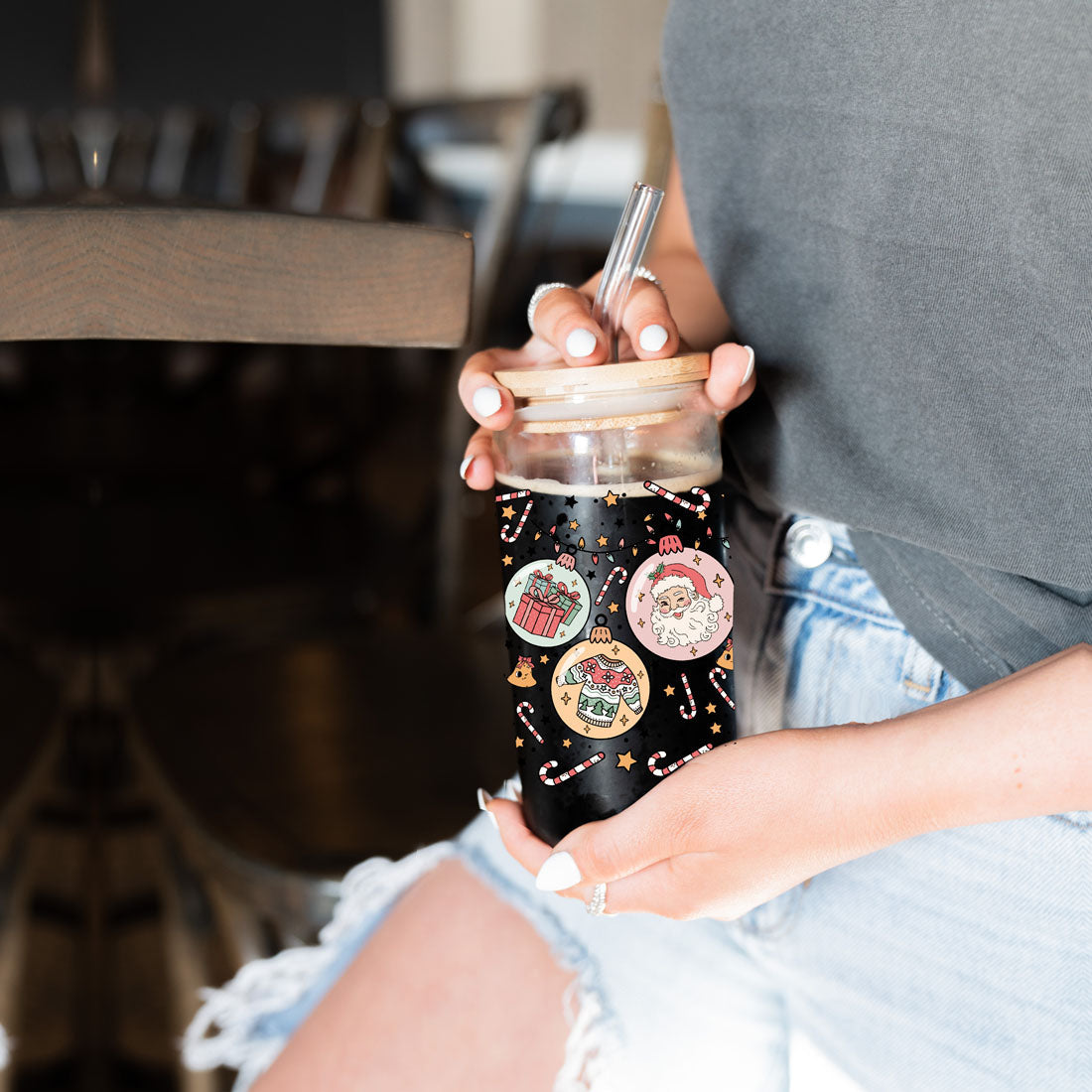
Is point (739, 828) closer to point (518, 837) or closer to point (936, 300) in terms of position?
point (518, 837)

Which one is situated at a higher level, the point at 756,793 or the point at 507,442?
the point at 507,442

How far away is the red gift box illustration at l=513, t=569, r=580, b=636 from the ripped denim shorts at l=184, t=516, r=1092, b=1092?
149mm

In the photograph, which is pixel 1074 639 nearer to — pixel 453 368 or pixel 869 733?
pixel 869 733

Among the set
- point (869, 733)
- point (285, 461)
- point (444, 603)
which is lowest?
point (444, 603)

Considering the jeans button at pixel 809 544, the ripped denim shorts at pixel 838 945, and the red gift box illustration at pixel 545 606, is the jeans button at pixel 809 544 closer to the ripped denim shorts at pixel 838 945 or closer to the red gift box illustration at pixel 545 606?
the ripped denim shorts at pixel 838 945

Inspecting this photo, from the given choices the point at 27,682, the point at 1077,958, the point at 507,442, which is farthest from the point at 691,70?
the point at 27,682

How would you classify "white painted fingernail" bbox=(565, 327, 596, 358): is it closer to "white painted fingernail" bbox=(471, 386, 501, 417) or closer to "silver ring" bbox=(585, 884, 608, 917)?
"white painted fingernail" bbox=(471, 386, 501, 417)

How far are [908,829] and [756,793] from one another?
63mm

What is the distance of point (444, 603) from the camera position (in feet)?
4.19

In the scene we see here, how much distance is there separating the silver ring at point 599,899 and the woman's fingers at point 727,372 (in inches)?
8.5

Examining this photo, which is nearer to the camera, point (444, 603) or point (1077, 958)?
point (1077, 958)

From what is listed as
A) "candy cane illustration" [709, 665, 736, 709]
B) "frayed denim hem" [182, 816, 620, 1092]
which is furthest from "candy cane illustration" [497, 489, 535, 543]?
"frayed denim hem" [182, 816, 620, 1092]

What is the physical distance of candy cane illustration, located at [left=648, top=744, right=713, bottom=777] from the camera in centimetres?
47

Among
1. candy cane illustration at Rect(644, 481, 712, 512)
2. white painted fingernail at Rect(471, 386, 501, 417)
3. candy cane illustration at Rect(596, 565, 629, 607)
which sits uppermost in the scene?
white painted fingernail at Rect(471, 386, 501, 417)
